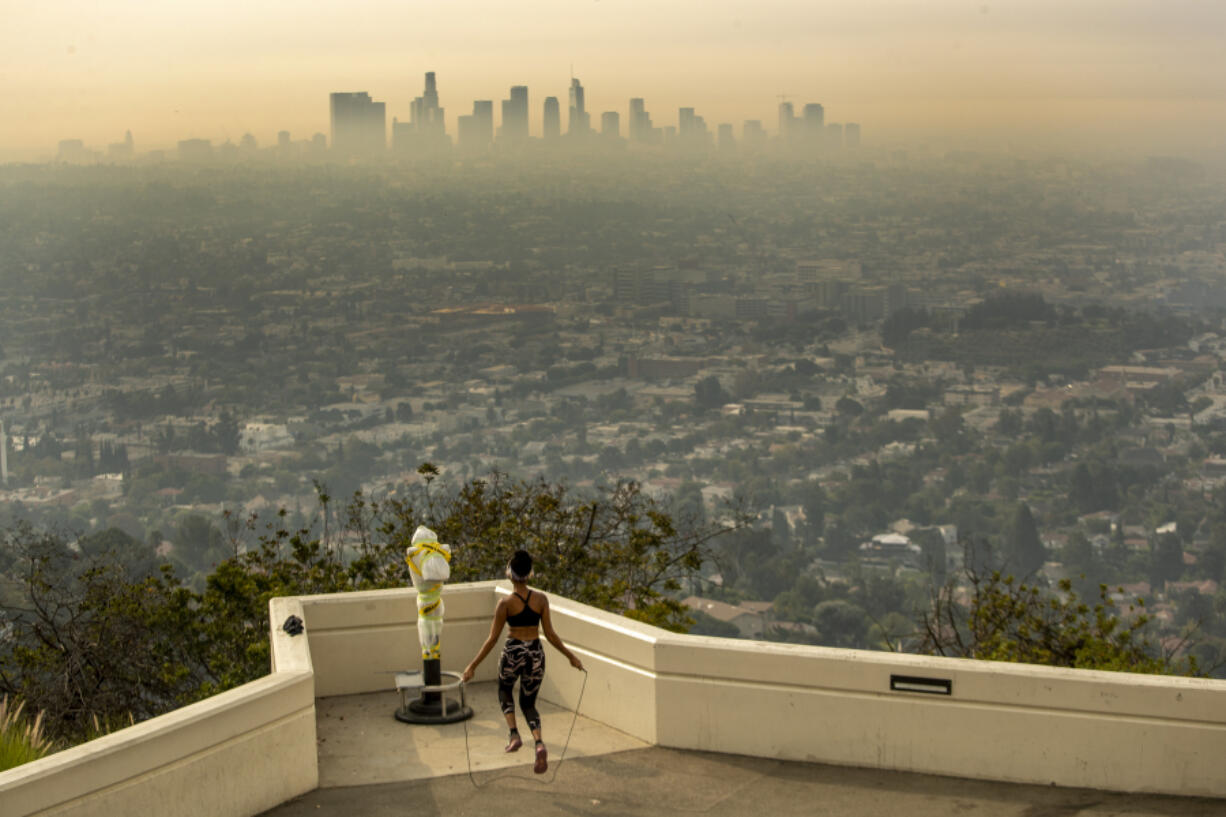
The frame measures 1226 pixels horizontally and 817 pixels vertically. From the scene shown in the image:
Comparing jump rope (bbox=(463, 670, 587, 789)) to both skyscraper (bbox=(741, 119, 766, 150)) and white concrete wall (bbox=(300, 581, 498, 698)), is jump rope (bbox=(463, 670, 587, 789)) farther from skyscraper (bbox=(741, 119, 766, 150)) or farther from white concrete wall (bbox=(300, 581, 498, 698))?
skyscraper (bbox=(741, 119, 766, 150))

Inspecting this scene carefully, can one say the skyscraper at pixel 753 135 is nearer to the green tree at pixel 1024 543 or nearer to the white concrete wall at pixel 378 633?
the green tree at pixel 1024 543

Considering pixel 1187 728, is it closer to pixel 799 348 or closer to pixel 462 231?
pixel 799 348

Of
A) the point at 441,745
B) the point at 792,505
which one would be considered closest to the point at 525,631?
the point at 441,745

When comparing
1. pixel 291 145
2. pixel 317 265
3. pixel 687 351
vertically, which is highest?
pixel 291 145

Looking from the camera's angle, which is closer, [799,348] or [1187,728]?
[1187,728]

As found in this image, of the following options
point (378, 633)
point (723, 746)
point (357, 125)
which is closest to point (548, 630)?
point (723, 746)
